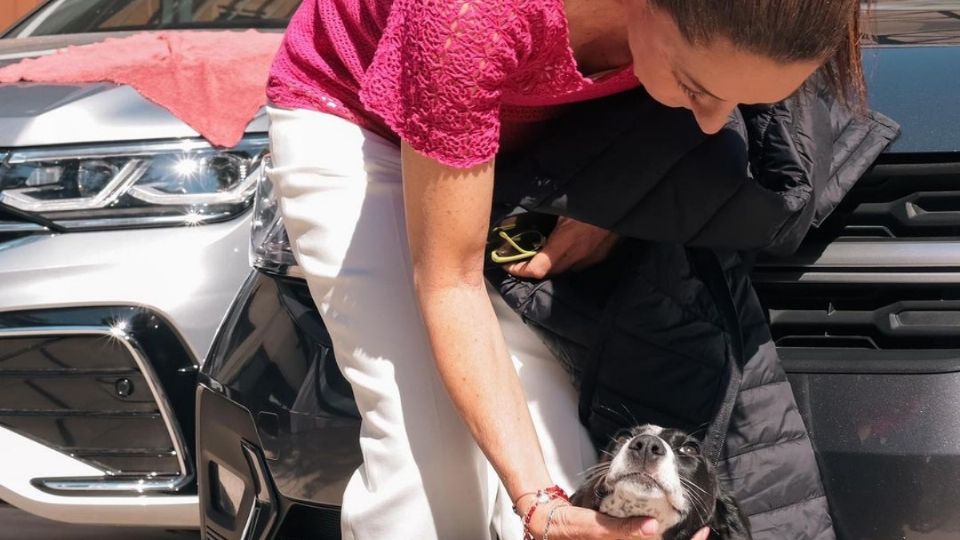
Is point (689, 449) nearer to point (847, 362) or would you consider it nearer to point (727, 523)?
point (727, 523)

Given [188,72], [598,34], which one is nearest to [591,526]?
[598,34]

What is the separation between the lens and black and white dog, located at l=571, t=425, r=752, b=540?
2162 millimetres

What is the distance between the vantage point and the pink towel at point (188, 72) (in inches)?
163

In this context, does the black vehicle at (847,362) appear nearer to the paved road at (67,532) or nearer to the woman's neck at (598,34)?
the woman's neck at (598,34)

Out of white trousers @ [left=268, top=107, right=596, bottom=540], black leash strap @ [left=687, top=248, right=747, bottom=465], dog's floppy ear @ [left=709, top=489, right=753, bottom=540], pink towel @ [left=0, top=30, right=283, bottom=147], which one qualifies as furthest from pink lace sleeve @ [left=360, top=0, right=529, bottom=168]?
pink towel @ [left=0, top=30, right=283, bottom=147]

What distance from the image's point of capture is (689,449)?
2.24m

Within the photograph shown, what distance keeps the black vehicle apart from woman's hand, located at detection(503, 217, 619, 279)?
331 mm

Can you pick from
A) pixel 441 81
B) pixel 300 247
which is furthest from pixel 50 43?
pixel 441 81

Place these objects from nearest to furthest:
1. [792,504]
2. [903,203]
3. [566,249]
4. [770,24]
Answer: [770,24], [792,504], [566,249], [903,203]

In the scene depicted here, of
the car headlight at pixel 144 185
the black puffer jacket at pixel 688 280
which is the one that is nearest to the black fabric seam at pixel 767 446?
the black puffer jacket at pixel 688 280

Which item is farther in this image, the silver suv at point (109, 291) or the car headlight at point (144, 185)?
the car headlight at point (144, 185)

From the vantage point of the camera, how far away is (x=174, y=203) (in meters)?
4.05

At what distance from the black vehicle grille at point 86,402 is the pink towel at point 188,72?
71cm

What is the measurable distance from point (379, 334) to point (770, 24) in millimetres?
824
